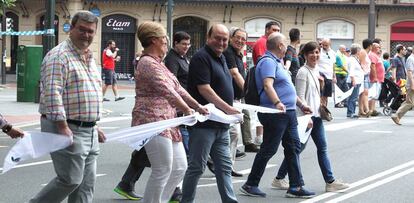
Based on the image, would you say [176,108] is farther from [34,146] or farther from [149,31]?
[34,146]

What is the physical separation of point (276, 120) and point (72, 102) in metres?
3.16

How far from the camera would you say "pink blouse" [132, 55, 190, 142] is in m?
7.65

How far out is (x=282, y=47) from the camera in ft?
31.6

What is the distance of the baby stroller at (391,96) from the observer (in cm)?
2217

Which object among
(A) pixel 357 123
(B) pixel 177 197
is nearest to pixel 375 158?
(B) pixel 177 197

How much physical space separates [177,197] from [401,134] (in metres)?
8.69

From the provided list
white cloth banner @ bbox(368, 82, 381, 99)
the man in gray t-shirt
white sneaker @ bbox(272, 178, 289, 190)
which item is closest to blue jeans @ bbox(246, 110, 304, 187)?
white sneaker @ bbox(272, 178, 289, 190)

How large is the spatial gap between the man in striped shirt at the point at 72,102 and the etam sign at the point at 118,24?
35.6 meters

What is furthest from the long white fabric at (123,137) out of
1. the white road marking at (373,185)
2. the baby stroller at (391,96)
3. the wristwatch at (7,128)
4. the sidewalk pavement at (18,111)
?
the baby stroller at (391,96)

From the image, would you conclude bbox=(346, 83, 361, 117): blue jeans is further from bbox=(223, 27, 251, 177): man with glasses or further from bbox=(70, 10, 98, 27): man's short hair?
bbox=(70, 10, 98, 27): man's short hair

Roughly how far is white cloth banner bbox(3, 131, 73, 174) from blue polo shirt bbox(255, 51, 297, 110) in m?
3.20

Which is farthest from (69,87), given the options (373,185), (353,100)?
(353,100)

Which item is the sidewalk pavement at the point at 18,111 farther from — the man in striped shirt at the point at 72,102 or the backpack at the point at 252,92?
the man in striped shirt at the point at 72,102

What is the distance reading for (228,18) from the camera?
4266 centimetres
